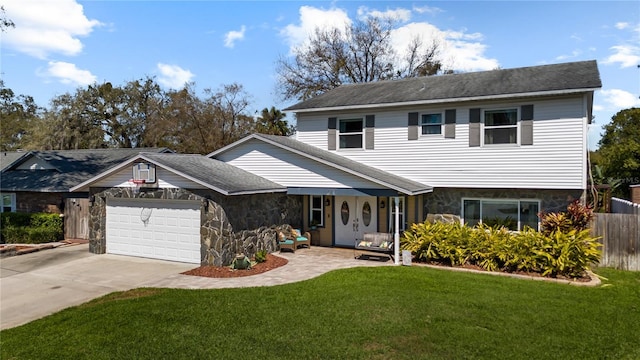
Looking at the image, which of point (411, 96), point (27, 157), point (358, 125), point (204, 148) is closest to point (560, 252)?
point (411, 96)

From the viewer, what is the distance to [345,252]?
14.5 m

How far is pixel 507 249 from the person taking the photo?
1157 cm

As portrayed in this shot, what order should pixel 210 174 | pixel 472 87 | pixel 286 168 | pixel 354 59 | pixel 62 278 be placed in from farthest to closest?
pixel 354 59 < pixel 286 168 < pixel 472 87 < pixel 210 174 < pixel 62 278

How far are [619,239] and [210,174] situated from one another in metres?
12.9

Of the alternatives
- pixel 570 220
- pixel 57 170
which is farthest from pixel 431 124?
pixel 57 170

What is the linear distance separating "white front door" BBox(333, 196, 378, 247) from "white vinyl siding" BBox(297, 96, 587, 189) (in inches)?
61.8

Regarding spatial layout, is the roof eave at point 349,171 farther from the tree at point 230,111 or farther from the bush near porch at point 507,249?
the tree at point 230,111

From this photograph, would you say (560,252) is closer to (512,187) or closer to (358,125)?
(512,187)

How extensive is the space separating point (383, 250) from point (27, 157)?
772 inches

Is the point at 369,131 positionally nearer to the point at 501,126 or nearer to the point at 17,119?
the point at 501,126

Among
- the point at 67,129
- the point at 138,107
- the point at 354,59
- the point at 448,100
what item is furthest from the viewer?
the point at 138,107

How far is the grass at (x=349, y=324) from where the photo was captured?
242 inches

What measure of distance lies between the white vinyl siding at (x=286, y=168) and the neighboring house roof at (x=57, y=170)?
8.73 meters

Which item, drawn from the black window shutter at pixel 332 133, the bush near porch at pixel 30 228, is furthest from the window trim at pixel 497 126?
the bush near porch at pixel 30 228
